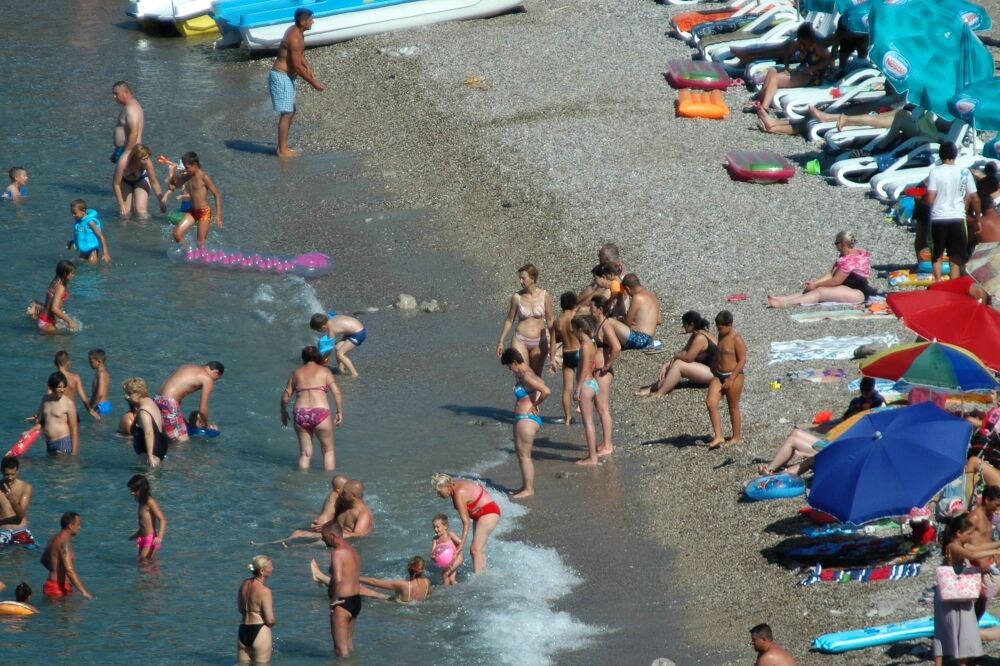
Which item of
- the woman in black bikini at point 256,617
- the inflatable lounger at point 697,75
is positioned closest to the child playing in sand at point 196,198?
the inflatable lounger at point 697,75

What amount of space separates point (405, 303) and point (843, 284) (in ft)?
15.5

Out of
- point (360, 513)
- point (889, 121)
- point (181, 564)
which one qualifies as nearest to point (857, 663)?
point (360, 513)

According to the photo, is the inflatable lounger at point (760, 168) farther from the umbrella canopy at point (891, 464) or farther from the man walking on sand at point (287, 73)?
the umbrella canopy at point (891, 464)

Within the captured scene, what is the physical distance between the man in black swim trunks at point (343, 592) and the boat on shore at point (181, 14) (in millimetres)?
18929

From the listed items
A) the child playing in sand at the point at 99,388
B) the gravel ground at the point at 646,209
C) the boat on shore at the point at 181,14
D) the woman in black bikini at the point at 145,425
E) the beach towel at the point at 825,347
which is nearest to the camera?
the gravel ground at the point at 646,209

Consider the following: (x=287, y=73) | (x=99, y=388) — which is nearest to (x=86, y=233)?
(x=99, y=388)

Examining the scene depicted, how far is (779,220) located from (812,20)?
484 centimetres

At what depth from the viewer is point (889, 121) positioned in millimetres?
19906

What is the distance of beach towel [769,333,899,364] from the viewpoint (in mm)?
14484

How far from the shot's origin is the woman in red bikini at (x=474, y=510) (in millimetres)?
11773

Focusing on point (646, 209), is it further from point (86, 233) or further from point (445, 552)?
point (445, 552)

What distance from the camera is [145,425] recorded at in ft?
44.8

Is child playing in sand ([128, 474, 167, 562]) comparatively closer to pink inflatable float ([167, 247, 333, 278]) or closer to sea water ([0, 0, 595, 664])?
sea water ([0, 0, 595, 664])

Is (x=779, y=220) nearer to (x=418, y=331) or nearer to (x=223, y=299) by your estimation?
(x=418, y=331)
